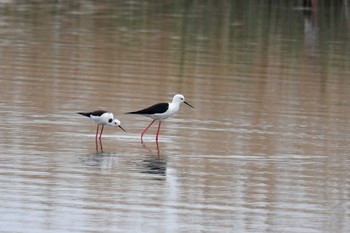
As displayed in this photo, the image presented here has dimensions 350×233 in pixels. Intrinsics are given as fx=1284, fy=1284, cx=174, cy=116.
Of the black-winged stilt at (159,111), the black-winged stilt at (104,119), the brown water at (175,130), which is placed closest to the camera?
the brown water at (175,130)

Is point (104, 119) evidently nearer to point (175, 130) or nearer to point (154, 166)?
point (175, 130)

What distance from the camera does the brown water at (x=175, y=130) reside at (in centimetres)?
1207

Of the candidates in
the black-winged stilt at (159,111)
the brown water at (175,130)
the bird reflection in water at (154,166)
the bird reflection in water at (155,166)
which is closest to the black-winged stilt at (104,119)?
the brown water at (175,130)

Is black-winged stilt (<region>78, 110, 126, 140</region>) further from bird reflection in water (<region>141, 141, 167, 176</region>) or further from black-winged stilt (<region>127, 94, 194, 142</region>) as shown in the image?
bird reflection in water (<region>141, 141, 167, 176</region>)

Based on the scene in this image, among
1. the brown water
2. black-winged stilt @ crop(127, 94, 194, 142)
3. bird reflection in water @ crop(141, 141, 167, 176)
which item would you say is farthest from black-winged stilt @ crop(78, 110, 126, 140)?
bird reflection in water @ crop(141, 141, 167, 176)

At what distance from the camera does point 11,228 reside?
1103 cm

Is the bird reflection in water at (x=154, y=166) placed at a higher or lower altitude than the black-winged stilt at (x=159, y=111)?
lower

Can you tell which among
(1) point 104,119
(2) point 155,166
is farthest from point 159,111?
(2) point 155,166

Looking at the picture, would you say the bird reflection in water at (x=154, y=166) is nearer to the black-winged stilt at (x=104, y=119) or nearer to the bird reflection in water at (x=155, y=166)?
the bird reflection in water at (x=155, y=166)

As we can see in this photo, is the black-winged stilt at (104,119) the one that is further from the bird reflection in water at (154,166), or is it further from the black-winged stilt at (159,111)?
the bird reflection in water at (154,166)

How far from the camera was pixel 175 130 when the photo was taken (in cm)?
1723

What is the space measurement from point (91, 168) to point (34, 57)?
11104 millimetres

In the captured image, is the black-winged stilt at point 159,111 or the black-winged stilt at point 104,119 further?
the black-winged stilt at point 159,111

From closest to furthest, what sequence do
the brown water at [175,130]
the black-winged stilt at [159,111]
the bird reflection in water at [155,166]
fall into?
the brown water at [175,130] → the bird reflection in water at [155,166] → the black-winged stilt at [159,111]
